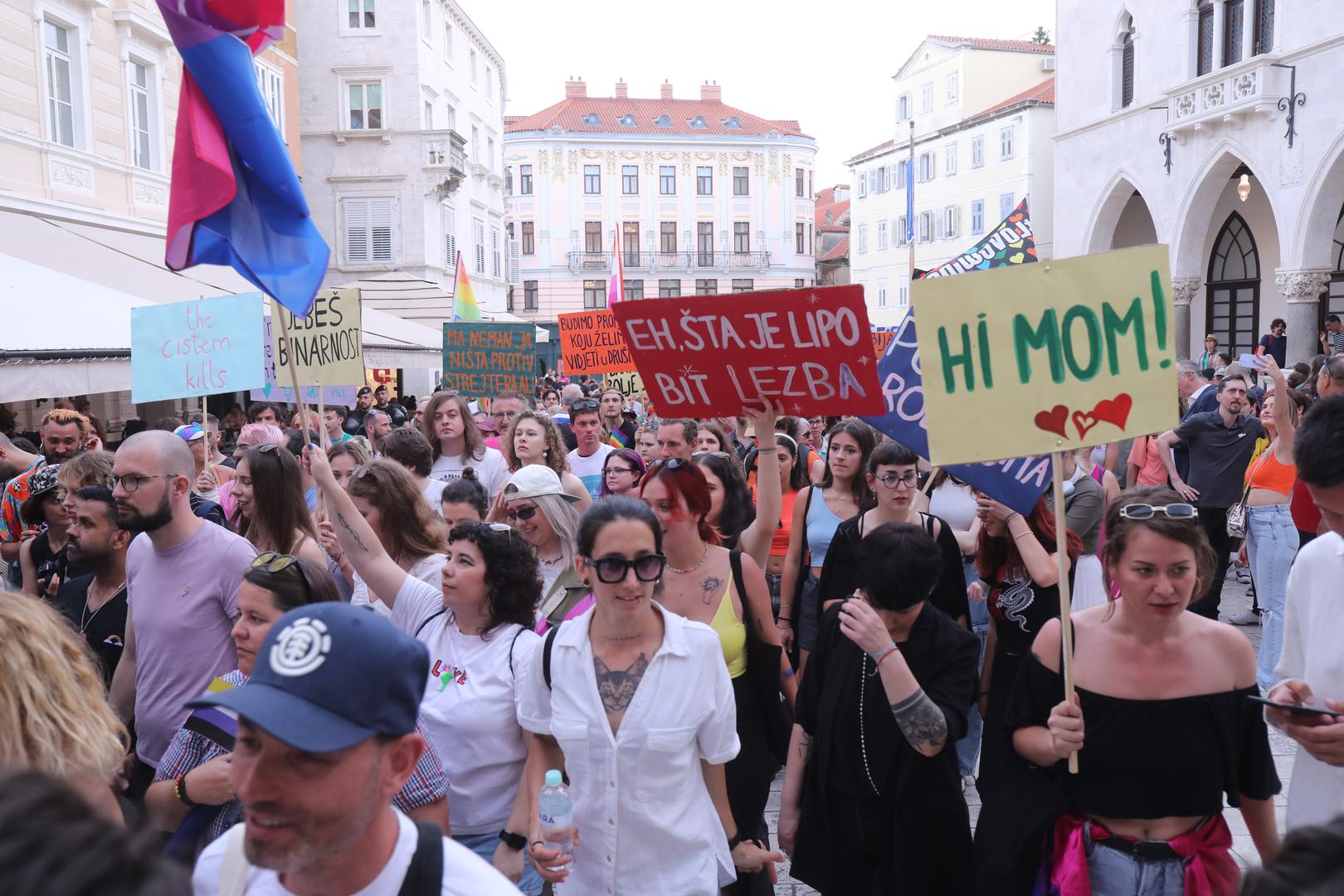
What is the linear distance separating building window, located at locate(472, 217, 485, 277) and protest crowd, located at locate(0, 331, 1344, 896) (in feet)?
118

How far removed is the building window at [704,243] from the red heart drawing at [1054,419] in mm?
68264

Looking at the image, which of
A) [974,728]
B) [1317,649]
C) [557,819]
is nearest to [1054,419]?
[1317,649]

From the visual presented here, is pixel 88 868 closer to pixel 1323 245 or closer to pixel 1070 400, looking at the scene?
pixel 1070 400

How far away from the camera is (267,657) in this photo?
72.1 inches

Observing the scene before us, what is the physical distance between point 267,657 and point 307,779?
0.71ft

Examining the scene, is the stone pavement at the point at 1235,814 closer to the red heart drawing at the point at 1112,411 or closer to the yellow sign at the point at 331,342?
the red heart drawing at the point at 1112,411

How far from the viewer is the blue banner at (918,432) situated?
4.57 meters

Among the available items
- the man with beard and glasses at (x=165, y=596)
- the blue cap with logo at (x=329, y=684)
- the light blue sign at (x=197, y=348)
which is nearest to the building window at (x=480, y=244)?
the light blue sign at (x=197, y=348)

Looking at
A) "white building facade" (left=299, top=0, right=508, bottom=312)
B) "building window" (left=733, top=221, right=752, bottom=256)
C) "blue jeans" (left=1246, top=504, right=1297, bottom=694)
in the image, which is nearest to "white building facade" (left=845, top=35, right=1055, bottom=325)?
"building window" (left=733, top=221, right=752, bottom=256)

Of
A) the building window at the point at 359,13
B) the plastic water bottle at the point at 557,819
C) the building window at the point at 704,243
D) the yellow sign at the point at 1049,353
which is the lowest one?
the plastic water bottle at the point at 557,819

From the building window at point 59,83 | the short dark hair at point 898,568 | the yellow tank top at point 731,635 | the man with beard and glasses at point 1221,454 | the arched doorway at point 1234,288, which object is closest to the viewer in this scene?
the short dark hair at point 898,568

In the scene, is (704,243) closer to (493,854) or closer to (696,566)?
(696,566)

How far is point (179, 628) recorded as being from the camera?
384 cm

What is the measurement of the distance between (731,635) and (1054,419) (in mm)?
1386
